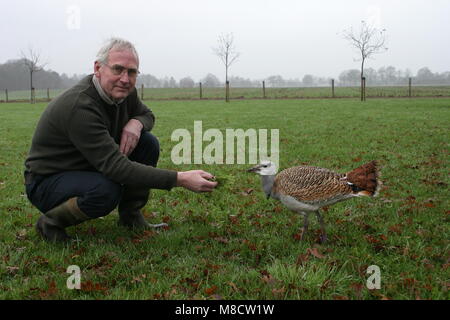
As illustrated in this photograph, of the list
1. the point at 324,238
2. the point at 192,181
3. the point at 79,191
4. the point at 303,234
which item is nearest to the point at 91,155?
the point at 79,191

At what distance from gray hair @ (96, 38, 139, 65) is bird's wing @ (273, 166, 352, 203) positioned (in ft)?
6.98

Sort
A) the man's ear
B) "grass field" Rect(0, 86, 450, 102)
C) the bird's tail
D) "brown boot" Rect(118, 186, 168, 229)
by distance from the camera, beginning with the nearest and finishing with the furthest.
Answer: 1. the man's ear
2. the bird's tail
3. "brown boot" Rect(118, 186, 168, 229)
4. "grass field" Rect(0, 86, 450, 102)

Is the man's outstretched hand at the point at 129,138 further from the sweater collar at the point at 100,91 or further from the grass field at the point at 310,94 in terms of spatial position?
the grass field at the point at 310,94

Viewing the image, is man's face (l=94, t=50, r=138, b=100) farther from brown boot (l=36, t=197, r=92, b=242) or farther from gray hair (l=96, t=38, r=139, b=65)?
brown boot (l=36, t=197, r=92, b=242)

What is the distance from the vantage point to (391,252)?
13.1 ft

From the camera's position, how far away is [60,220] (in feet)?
13.4

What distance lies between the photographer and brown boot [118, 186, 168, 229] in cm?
466

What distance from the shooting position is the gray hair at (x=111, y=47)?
12.1 ft

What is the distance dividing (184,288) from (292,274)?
3.03ft

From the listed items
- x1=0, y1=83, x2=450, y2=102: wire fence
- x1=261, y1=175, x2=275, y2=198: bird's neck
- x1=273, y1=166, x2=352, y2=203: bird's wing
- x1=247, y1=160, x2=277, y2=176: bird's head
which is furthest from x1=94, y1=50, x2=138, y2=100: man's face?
x1=0, y1=83, x2=450, y2=102: wire fence

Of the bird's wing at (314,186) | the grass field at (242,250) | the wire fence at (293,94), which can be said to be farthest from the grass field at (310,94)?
the bird's wing at (314,186)

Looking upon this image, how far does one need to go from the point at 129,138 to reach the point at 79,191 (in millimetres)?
803

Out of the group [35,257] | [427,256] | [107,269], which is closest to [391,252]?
[427,256]
